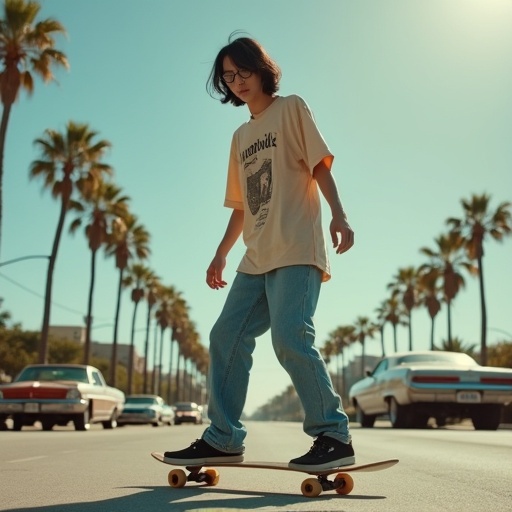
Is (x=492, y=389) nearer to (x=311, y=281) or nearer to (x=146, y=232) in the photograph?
(x=311, y=281)

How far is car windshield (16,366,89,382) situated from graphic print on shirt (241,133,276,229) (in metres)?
14.0

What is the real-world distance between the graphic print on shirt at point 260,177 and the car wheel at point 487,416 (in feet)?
39.2

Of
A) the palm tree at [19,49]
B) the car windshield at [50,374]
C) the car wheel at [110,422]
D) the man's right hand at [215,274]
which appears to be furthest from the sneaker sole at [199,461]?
the palm tree at [19,49]

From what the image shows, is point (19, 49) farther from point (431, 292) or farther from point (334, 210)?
point (431, 292)

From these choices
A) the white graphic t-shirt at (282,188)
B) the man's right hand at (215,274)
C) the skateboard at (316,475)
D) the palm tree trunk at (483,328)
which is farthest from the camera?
the palm tree trunk at (483,328)

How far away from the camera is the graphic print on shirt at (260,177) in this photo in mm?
4688

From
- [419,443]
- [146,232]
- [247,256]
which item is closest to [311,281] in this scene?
[247,256]

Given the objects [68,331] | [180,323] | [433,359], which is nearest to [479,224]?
[433,359]

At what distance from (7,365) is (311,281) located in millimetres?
73507

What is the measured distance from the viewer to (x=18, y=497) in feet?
14.3

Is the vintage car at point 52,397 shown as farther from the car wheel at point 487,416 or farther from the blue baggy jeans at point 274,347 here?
the blue baggy jeans at point 274,347

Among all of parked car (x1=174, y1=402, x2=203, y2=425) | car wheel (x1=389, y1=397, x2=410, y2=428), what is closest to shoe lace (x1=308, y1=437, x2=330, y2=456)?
car wheel (x1=389, y1=397, x2=410, y2=428)

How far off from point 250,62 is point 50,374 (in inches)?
572

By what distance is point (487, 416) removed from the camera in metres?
15.9
